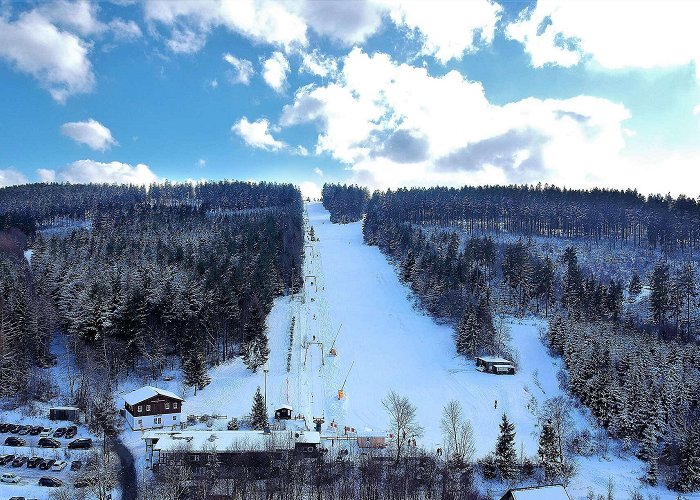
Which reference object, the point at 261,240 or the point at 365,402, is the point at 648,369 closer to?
the point at 365,402

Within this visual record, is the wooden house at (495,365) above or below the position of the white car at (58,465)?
above

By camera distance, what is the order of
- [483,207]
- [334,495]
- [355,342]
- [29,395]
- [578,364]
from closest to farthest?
[334,495], [29,395], [578,364], [355,342], [483,207]

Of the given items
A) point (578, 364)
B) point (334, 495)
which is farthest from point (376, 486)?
point (578, 364)

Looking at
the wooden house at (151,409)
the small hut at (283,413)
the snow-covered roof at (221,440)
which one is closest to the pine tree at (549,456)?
the snow-covered roof at (221,440)

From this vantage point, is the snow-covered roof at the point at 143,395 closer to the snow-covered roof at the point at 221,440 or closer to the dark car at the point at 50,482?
the snow-covered roof at the point at 221,440

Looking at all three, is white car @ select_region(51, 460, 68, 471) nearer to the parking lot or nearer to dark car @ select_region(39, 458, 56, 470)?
the parking lot

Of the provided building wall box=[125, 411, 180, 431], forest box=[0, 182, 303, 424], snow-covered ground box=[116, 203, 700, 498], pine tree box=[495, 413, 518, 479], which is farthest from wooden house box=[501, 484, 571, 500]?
forest box=[0, 182, 303, 424]
